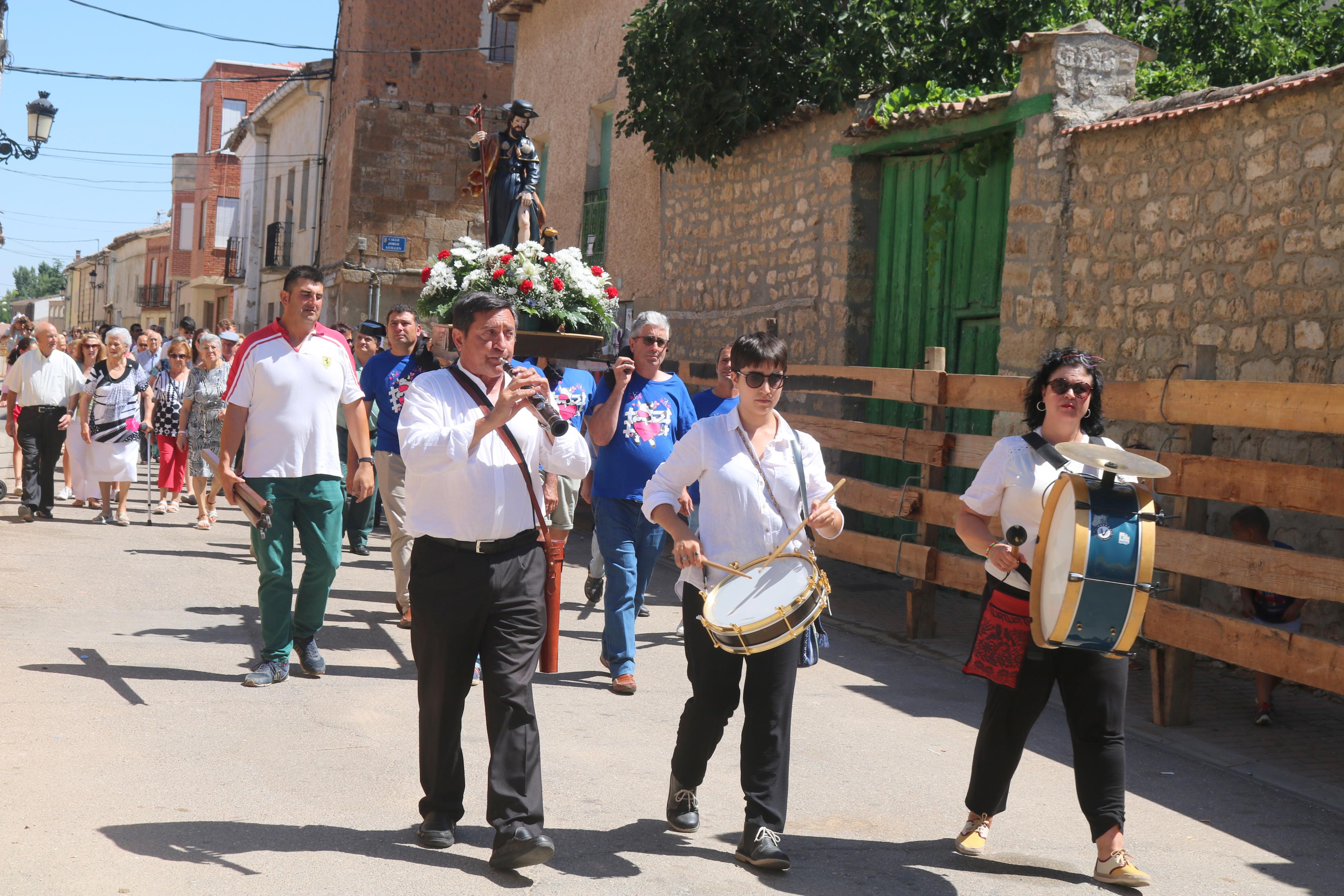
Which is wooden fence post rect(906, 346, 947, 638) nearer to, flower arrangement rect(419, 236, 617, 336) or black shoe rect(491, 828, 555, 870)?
flower arrangement rect(419, 236, 617, 336)

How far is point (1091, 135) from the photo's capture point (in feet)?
30.2

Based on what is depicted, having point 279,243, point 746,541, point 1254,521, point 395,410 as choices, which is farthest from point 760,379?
point 279,243

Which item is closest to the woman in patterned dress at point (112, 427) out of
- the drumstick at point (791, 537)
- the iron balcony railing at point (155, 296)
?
the drumstick at point (791, 537)

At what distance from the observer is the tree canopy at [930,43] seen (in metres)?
11.7

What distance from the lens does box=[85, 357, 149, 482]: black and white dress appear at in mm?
12523

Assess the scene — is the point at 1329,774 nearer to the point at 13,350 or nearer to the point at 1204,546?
the point at 1204,546

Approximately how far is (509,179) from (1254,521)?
5873mm

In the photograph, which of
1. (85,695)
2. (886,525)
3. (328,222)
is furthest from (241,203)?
(85,695)

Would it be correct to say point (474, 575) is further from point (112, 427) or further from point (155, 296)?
point (155, 296)

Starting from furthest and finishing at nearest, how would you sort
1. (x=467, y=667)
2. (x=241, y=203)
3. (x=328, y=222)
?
(x=241, y=203) → (x=328, y=222) → (x=467, y=667)

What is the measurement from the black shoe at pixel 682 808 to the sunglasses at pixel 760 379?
1.41 metres

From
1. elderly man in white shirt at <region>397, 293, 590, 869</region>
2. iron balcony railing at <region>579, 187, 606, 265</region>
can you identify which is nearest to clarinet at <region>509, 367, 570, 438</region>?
elderly man in white shirt at <region>397, 293, 590, 869</region>

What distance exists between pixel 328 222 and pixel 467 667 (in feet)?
88.8

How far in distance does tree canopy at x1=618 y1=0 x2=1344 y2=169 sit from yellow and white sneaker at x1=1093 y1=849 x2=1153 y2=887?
8175 millimetres
